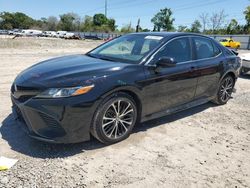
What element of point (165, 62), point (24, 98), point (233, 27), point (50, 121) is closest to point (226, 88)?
point (165, 62)

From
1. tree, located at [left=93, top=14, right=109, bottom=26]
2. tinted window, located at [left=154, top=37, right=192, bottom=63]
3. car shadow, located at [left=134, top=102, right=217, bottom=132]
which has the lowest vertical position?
car shadow, located at [left=134, top=102, right=217, bottom=132]

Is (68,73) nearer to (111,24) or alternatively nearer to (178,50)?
(178,50)

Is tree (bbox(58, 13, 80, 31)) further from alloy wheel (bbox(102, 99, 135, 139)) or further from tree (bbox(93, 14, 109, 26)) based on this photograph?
alloy wheel (bbox(102, 99, 135, 139))

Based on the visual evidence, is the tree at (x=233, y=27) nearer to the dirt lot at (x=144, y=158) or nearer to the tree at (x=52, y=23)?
the dirt lot at (x=144, y=158)

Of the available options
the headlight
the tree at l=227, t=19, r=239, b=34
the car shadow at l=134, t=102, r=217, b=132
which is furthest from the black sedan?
the tree at l=227, t=19, r=239, b=34

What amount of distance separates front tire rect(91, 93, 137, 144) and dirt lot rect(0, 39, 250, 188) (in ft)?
0.51

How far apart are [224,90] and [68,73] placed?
3782 millimetres

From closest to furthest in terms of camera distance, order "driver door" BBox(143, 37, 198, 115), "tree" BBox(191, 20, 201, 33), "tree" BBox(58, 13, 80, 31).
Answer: "driver door" BBox(143, 37, 198, 115), "tree" BBox(191, 20, 201, 33), "tree" BBox(58, 13, 80, 31)

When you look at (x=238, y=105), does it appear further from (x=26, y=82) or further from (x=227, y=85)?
(x=26, y=82)

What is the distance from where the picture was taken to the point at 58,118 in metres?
3.21

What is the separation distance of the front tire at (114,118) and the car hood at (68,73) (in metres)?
0.37

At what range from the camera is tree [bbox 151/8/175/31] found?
92312mm

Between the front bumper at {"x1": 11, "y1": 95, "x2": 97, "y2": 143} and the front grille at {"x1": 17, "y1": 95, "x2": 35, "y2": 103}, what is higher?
the front grille at {"x1": 17, "y1": 95, "x2": 35, "y2": 103}

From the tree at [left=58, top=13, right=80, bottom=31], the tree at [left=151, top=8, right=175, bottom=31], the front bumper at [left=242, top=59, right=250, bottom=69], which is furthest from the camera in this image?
the tree at [left=58, top=13, right=80, bottom=31]
